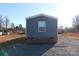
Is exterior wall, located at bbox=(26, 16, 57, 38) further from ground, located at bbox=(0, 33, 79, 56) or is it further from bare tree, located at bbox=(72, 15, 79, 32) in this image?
bare tree, located at bbox=(72, 15, 79, 32)

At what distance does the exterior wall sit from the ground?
15cm

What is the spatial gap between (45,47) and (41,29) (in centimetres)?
37

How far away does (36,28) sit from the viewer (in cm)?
578

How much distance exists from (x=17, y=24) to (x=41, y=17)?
485 mm

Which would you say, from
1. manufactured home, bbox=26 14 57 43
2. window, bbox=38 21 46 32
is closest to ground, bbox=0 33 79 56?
manufactured home, bbox=26 14 57 43

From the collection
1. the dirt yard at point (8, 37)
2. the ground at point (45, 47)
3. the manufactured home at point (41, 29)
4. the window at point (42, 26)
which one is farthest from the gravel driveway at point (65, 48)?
the dirt yard at point (8, 37)

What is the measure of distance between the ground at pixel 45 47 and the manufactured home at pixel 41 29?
0.34 feet

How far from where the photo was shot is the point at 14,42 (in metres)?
5.75

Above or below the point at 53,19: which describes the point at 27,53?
below

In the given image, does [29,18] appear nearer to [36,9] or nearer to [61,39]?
[36,9]

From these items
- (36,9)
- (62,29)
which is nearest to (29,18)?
(36,9)

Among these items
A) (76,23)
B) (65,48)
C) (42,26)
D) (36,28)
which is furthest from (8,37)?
(76,23)

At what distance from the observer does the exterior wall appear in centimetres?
567

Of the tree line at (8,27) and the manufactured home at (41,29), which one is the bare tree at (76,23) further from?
the tree line at (8,27)
